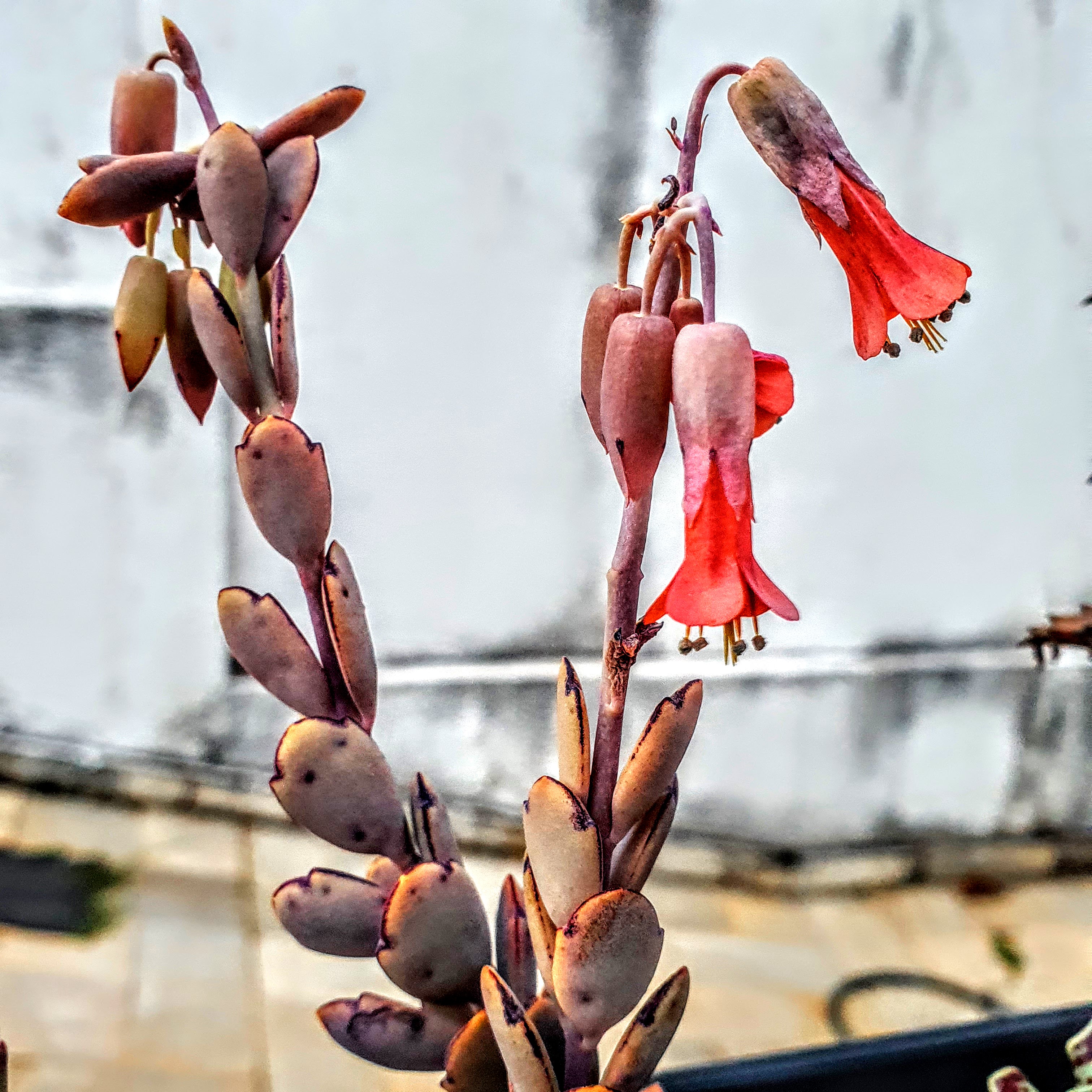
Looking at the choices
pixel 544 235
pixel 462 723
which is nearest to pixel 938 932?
pixel 462 723

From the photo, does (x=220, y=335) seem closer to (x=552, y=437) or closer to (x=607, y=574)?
(x=607, y=574)

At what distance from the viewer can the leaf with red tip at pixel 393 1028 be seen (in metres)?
0.27

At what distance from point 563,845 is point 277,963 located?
70cm

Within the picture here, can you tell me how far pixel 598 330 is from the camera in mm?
217

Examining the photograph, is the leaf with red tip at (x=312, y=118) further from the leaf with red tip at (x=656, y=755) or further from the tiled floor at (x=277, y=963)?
the tiled floor at (x=277, y=963)

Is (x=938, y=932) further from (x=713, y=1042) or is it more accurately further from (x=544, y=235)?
(x=544, y=235)

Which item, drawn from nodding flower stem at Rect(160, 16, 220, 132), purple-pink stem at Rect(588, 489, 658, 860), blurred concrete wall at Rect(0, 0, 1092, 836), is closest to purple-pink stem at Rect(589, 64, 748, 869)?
purple-pink stem at Rect(588, 489, 658, 860)

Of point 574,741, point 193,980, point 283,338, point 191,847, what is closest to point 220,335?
point 283,338

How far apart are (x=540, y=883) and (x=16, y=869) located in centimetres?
81

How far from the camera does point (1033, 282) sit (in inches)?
37.8

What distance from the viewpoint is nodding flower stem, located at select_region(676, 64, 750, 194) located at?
0.64 ft

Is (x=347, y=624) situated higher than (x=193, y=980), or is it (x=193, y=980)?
(x=347, y=624)

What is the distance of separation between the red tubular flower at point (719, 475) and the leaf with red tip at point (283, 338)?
99 millimetres

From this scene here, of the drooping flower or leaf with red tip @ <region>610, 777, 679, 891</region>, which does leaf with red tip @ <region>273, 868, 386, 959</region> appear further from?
the drooping flower
